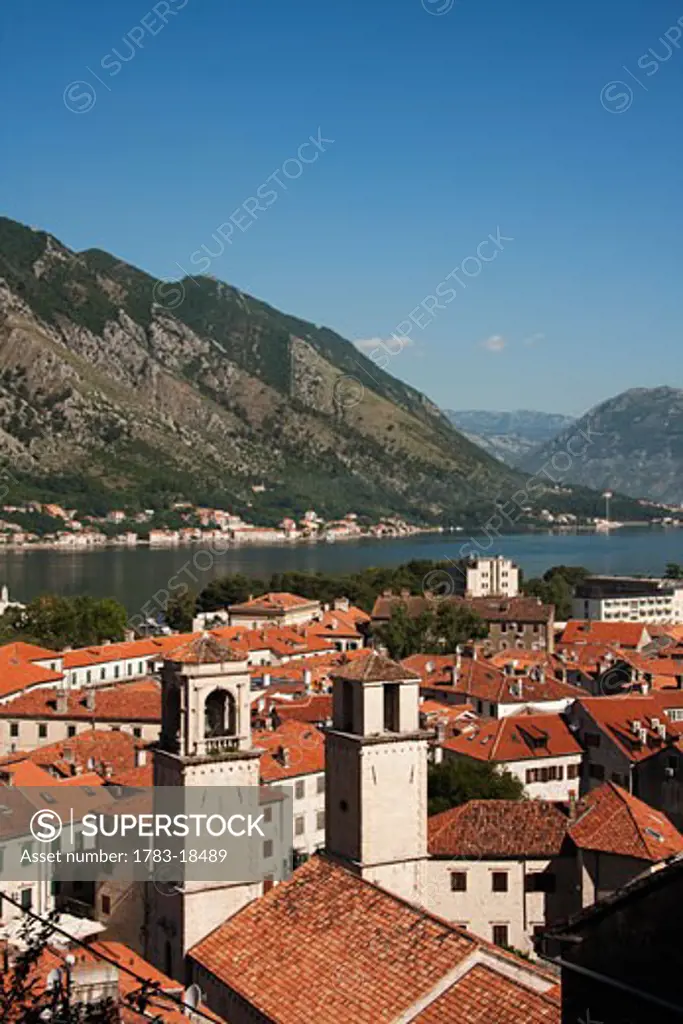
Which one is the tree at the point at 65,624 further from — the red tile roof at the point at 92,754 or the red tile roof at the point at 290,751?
the red tile roof at the point at 290,751

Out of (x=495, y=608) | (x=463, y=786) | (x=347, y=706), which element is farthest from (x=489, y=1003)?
(x=495, y=608)

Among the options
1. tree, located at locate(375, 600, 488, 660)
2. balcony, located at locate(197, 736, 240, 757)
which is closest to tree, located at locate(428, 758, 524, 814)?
balcony, located at locate(197, 736, 240, 757)

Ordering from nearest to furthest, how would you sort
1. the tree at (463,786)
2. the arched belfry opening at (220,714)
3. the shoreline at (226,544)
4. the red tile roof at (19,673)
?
the arched belfry opening at (220,714), the tree at (463,786), the red tile roof at (19,673), the shoreline at (226,544)

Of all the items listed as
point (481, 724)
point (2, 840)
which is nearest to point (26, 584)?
point (481, 724)

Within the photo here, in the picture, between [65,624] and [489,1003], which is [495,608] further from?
[489,1003]

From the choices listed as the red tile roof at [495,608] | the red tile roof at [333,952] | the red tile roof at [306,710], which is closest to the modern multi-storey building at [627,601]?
the red tile roof at [495,608]

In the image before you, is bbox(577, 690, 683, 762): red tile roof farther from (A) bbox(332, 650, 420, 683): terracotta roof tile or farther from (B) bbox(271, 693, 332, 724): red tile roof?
(A) bbox(332, 650, 420, 683): terracotta roof tile
